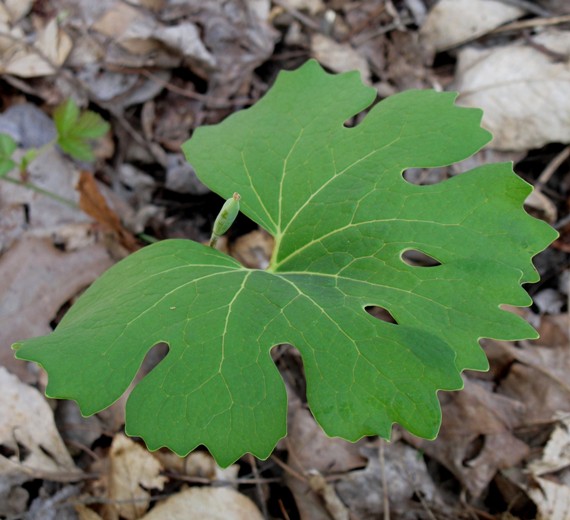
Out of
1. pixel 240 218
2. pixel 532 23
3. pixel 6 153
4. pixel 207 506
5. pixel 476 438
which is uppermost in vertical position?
pixel 532 23

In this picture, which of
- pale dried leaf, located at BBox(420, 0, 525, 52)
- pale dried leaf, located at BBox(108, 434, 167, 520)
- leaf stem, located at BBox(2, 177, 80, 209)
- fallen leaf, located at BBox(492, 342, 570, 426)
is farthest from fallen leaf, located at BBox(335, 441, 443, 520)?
pale dried leaf, located at BBox(420, 0, 525, 52)

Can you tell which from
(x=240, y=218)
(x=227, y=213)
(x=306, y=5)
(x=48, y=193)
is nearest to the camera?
(x=227, y=213)

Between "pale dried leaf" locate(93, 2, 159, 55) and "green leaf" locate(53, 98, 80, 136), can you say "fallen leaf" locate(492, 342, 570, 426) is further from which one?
"pale dried leaf" locate(93, 2, 159, 55)

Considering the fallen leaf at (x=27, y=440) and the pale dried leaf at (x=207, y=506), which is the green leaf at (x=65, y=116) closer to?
the fallen leaf at (x=27, y=440)

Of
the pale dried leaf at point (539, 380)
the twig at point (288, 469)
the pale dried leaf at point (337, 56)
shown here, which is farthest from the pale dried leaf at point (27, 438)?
the pale dried leaf at point (337, 56)

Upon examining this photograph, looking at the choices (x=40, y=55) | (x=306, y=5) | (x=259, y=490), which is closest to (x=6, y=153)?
(x=40, y=55)

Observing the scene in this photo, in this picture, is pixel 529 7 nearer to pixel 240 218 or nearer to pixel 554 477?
pixel 240 218
